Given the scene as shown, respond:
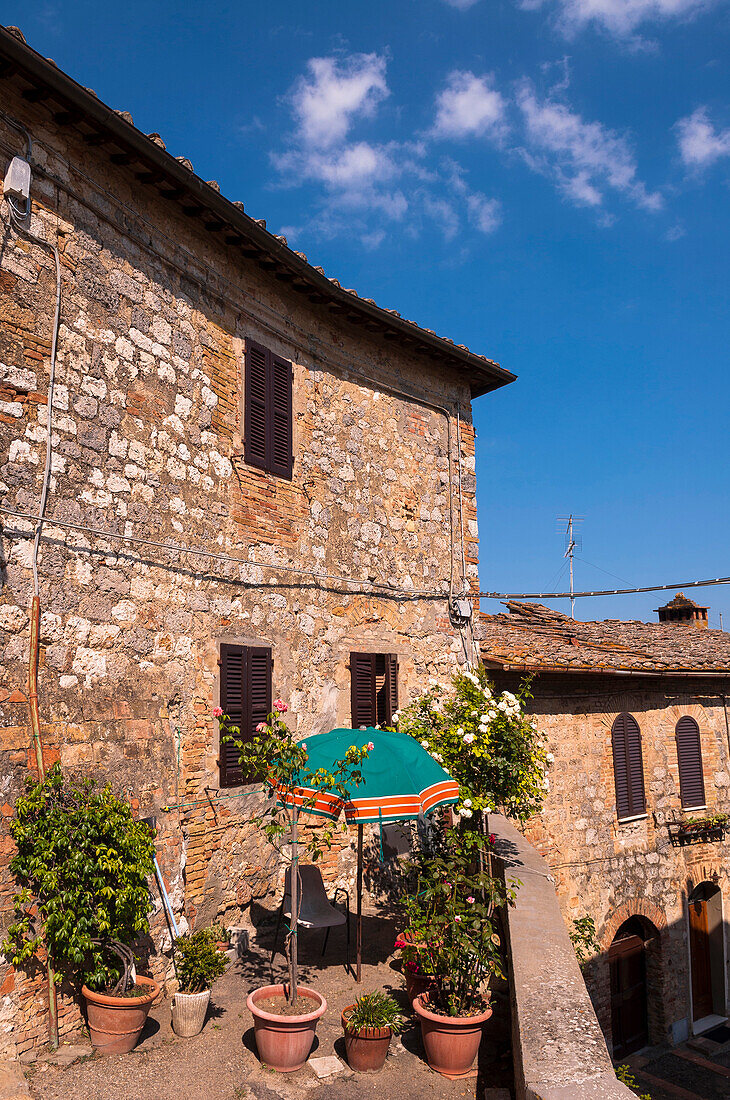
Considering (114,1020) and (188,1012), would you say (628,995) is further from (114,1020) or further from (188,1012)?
(114,1020)

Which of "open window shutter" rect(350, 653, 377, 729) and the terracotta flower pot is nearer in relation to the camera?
the terracotta flower pot

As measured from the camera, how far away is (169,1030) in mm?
5566

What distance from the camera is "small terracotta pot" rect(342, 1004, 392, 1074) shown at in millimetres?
5078

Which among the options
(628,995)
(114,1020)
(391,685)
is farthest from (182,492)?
(628,995)

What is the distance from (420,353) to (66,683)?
6.61 metres

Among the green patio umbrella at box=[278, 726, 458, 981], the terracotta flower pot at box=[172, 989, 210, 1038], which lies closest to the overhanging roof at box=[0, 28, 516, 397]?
the green patio umbrella at box=[278, 726, 458, 981]

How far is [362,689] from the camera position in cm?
901

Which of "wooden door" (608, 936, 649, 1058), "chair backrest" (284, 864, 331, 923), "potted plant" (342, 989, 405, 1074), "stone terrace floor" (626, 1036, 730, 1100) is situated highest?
"chair backrest" (284, 864, 331, 923)

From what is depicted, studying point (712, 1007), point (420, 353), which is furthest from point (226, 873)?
point (712, 1007)

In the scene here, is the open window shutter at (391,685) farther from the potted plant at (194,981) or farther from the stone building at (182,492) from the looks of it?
the potted plant at (194,981)

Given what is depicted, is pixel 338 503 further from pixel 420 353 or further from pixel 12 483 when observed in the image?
pixel 12 483

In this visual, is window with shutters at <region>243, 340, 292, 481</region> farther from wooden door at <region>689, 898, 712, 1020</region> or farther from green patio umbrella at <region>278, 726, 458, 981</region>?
wooden door at <region>689, 898, 712, 1020</region>

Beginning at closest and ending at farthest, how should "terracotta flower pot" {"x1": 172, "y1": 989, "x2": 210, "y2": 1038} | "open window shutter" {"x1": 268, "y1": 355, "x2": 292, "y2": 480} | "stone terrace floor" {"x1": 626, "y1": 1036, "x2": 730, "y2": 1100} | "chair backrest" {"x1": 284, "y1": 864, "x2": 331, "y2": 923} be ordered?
"terracotta flower pot" {"x1": 172, "y1": 989, "x2": 210, "y2": 1038}
"chair backrest" {"x1": 284, "y1": 864, "x2": 331, "y2": 923}
"open window shutter" {"x1": 268, "y1": 355, "x2": 292, "y2": 480}
"stone terrace floor" {"x1": 626, "y1": 1036, "x2": 730, "y2": 1100}

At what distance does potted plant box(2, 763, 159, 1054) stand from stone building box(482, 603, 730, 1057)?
6.38 m
